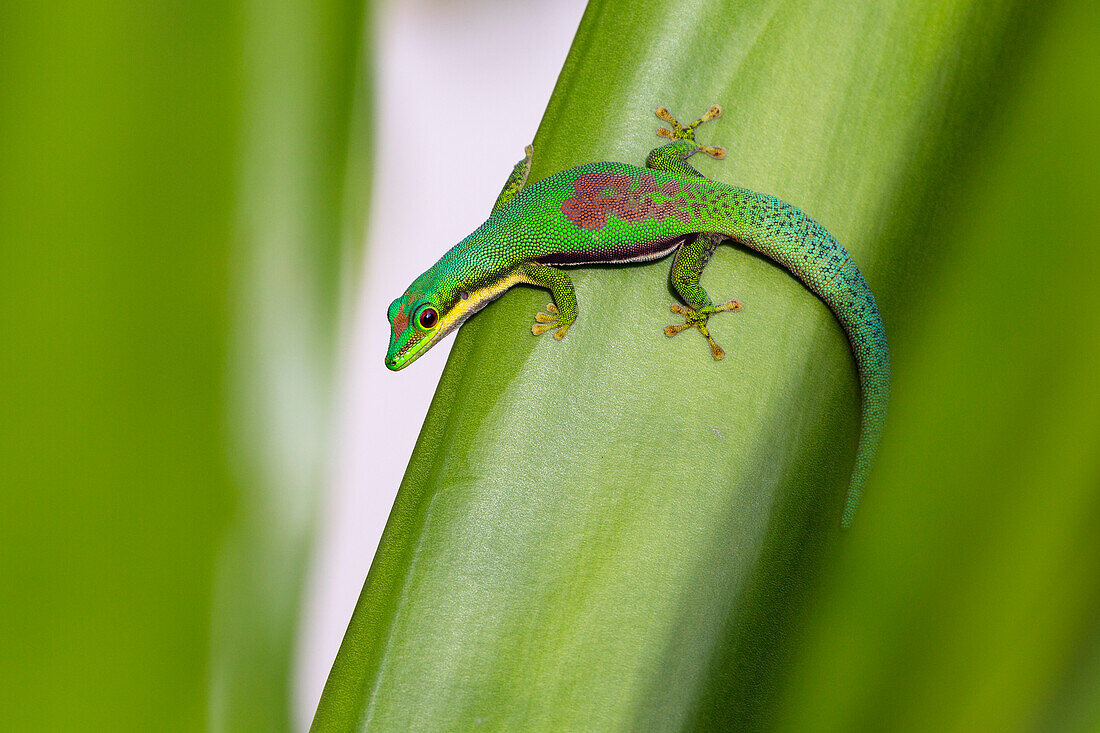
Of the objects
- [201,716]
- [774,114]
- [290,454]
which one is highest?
[774,114]

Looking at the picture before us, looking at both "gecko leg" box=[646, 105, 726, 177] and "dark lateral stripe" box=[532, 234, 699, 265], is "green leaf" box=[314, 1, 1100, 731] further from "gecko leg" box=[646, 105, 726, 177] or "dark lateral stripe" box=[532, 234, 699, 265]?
"dark lateral stripe" box=[532, 234, 699, 265]

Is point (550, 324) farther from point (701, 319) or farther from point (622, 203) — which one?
point (622, 203)

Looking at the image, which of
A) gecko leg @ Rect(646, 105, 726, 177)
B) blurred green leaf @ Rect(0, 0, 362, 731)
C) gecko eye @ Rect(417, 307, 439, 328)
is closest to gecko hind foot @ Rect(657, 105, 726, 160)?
gecko leg @ Rect(646, 105, 726, 177)

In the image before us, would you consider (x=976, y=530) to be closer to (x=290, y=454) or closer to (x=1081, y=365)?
(x=1081, y=365)

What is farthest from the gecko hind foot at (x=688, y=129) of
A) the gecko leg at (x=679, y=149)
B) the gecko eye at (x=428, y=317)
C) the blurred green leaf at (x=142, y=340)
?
the gecko eye at (x=428, y=317)

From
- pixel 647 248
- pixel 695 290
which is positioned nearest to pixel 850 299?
pixel 695 290

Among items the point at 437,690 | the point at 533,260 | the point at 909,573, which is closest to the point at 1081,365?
the point at 909,573
